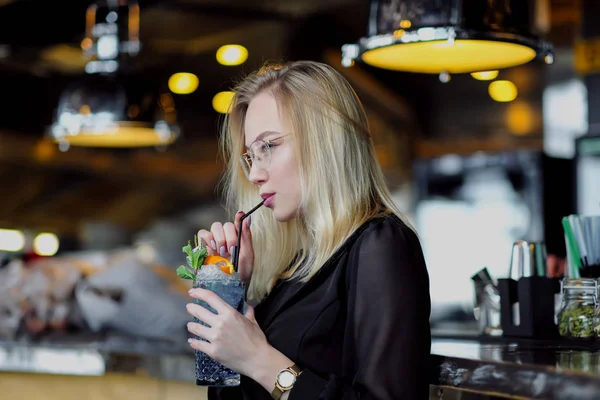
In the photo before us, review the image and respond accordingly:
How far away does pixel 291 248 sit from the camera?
6.90 ft

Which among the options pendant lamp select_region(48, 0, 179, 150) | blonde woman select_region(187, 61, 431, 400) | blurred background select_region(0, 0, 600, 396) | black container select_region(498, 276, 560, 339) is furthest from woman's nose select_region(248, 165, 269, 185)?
pendant lamp select_region(48, 0, 179, 150)

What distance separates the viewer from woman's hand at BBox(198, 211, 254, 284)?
1967 mm

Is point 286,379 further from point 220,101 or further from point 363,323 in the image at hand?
point 220,101

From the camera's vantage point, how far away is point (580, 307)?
199 centimetres

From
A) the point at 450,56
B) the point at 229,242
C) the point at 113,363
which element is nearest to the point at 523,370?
the point at 229,242

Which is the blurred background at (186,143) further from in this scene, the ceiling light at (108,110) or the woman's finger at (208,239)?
the woman's finger at (208,239)

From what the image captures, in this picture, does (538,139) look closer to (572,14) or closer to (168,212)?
(572,14)

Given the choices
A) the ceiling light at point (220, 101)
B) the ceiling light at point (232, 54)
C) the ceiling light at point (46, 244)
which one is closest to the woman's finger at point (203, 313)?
the ceiling light at point (232, 54)

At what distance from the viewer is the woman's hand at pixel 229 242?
6.45ft

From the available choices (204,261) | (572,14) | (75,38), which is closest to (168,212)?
(75,38)

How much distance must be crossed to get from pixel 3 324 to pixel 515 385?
260 cm

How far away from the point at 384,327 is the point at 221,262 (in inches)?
15.1

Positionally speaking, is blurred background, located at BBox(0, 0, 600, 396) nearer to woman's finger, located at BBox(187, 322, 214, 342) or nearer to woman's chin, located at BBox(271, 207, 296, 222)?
woman's chin, located at BBox(271, 207, 296, 222)

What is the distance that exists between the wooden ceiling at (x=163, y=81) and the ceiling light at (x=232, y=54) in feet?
0.22
